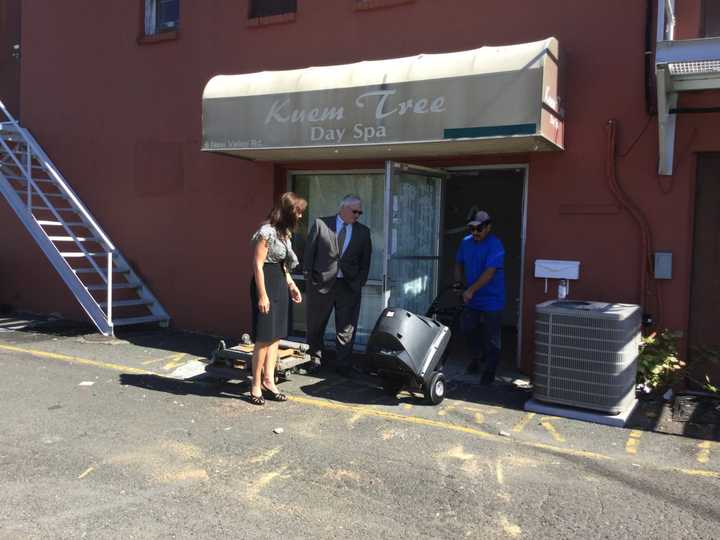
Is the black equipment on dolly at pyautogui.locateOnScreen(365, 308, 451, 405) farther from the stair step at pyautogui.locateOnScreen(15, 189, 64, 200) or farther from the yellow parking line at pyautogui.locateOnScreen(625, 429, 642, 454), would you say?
the stair step at pyautogui.locateOnScreen(15, 189, 64, 200)

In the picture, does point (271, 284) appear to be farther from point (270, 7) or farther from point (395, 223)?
point (270, 7)

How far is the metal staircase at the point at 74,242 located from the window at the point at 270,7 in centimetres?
382

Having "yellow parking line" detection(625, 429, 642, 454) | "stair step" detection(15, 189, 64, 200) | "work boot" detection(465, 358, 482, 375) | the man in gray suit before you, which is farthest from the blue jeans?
"stair step" detection(15, 189, 64, 200)

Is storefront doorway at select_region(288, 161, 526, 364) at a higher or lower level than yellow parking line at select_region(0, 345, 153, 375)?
higher

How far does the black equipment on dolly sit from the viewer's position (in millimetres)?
5746

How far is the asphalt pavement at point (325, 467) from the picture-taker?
3.73m

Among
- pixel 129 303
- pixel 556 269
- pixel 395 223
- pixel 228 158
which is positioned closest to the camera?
pixel 556 269

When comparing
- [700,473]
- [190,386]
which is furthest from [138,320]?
[700,473]

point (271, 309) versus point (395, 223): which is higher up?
point (395, 223)

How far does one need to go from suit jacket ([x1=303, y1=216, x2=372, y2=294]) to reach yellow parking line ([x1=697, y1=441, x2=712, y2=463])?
3.59 m

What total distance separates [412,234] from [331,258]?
129cm

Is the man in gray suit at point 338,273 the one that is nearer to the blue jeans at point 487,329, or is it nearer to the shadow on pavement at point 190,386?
the shadow on pavement at point 190,386

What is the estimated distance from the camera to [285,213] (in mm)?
5875

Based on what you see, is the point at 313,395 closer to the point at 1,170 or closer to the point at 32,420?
the point at 32,420
